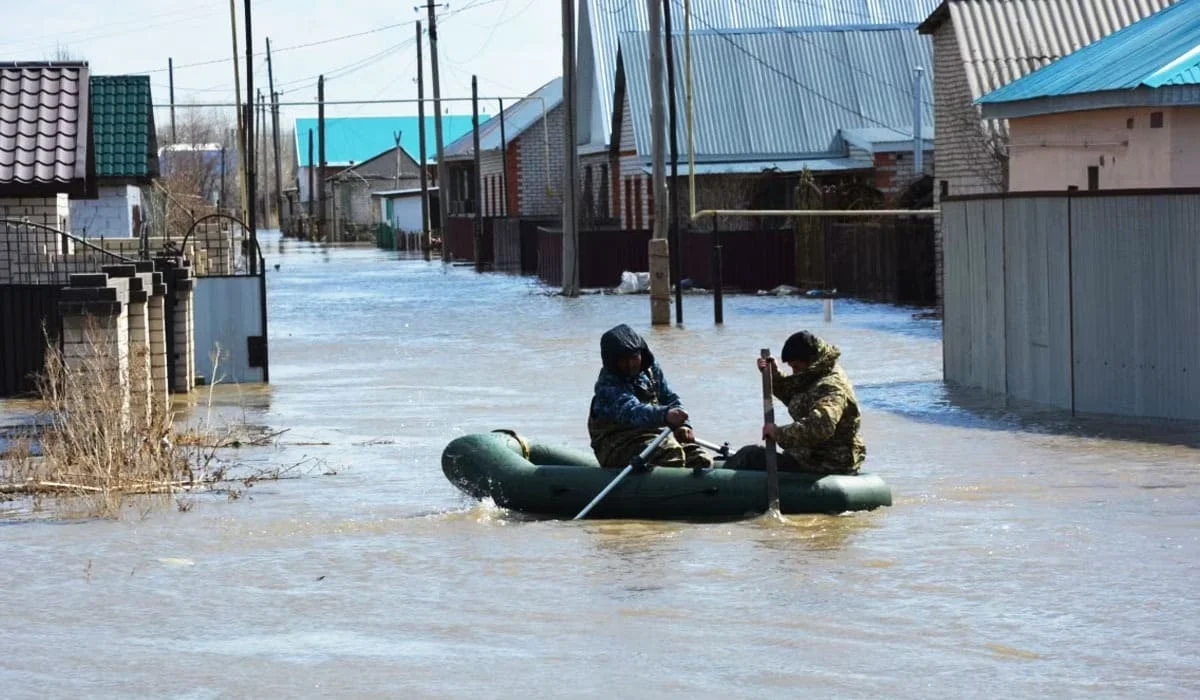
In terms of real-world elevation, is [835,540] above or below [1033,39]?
below

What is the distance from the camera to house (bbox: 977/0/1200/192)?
2242 centimetres

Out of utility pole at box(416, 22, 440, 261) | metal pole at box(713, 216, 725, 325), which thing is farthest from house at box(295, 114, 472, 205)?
metal pole at box(713, 216, 725, 325)

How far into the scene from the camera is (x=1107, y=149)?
24.6m

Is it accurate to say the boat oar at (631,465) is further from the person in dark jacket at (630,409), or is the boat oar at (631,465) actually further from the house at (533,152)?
the house at (533,152)

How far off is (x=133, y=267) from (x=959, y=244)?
321 inches

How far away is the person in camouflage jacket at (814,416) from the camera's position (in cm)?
1211

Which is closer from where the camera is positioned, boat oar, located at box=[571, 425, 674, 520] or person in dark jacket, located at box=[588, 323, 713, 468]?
boat oar, located at box=[571, 425, 674, 520]

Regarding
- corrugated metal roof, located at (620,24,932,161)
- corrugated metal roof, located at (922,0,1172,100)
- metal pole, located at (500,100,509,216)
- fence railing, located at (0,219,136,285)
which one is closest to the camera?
fence railing, located at (0,219,136,285)

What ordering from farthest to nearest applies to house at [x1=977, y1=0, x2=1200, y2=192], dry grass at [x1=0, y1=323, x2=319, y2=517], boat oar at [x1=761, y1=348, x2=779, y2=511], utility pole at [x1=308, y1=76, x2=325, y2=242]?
utility pole at [x1=308, y1=76, x2=325, y2=242] → house at [x1=977, y1=0, x2=1200, y2=192] → dry grass at [x1=0, y1=323, x2=319, y2=517] → boat oar at [x1=761, y1=348, x2=779, y2=511]

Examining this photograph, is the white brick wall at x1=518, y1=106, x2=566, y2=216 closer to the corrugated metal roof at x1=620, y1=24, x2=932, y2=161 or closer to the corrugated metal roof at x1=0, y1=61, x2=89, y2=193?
the corrugated metal roof at x1=620, y1=24, x2=932, y2=161

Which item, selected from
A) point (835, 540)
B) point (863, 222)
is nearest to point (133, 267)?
point (835, 540)

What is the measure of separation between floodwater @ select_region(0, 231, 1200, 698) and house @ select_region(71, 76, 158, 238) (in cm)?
2151

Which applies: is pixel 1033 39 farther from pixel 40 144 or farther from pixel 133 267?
pixel 133 267

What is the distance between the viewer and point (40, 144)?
81.3 ft
